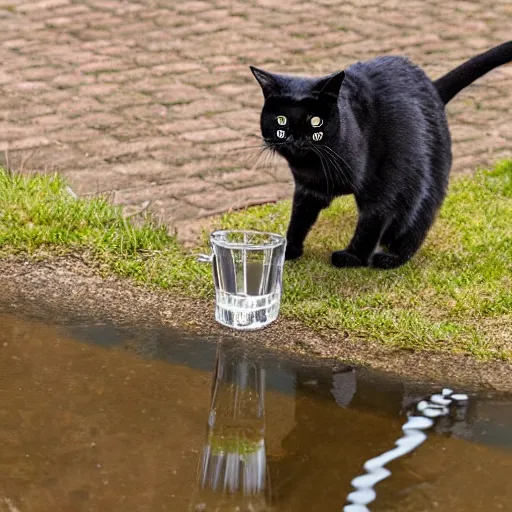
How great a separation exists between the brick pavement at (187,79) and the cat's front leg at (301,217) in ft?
2.03

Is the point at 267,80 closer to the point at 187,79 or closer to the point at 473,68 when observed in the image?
the point at 473,68

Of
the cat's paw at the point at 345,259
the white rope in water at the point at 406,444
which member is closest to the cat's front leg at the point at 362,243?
the cat's paw at the point at 345,259

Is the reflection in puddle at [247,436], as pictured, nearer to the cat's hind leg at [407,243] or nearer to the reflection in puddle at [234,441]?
the reflection in puddle at [234,441]

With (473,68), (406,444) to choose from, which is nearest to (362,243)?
(473,68)

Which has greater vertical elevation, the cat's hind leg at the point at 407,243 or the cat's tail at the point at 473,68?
the cat's tail at the point at 473,68

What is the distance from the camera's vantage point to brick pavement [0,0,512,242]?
5469 mm

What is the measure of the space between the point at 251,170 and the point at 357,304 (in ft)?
5.30

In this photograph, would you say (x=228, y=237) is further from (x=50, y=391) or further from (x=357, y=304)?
(x=50, y=391)

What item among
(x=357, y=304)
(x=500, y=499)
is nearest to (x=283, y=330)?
(x=357, y=304)

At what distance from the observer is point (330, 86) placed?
380cm

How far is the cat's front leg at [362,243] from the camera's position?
14.3ft

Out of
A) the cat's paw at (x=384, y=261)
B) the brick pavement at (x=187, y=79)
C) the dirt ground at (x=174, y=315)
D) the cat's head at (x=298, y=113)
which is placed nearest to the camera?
the dirt ground at (x=174, y=315)

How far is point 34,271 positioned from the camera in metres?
4.42

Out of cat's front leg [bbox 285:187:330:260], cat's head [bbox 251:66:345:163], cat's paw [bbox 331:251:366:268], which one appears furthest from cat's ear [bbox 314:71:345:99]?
cat's paw [bbox 331:251:366:268]
